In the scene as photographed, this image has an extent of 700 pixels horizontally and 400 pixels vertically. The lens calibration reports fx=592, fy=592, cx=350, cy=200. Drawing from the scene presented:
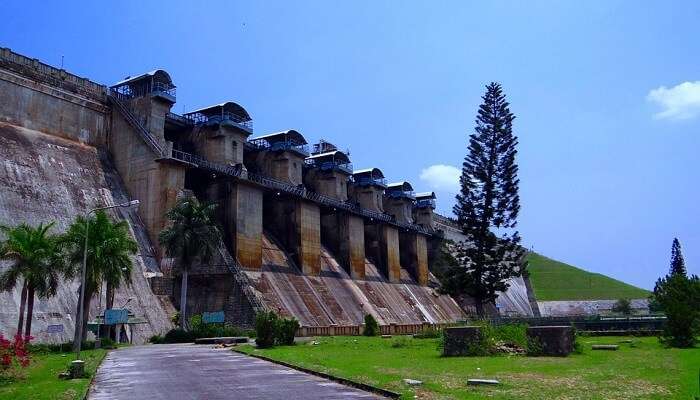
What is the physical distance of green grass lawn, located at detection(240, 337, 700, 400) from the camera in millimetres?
12867

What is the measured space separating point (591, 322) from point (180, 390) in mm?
35877

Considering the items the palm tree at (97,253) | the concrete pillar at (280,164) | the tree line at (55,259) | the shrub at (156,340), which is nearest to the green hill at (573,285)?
the concrete pillar at (280,164)

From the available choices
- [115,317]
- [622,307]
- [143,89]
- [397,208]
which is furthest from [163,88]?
[622,307]

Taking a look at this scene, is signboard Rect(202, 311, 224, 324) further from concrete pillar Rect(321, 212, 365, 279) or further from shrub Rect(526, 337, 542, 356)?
concrete pillar Rect(321, 212, 365, 279)

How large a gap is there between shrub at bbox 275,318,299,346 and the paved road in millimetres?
9014

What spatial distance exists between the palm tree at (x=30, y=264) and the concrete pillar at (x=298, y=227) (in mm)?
31659

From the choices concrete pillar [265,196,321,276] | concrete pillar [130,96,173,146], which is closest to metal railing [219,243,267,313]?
concrete pillar [130,96,173,146]

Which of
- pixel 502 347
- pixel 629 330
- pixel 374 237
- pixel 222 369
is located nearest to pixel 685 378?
pixel 502 347

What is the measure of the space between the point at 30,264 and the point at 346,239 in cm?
4438

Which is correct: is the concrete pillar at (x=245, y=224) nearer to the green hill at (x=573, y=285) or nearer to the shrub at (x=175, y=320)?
the shrub at (x=175, y=320)

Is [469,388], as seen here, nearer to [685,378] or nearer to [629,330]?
[685,378]

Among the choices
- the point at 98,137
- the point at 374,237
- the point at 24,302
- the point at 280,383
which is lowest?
the point at 280,383

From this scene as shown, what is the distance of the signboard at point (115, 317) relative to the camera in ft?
120

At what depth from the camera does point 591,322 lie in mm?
43375
